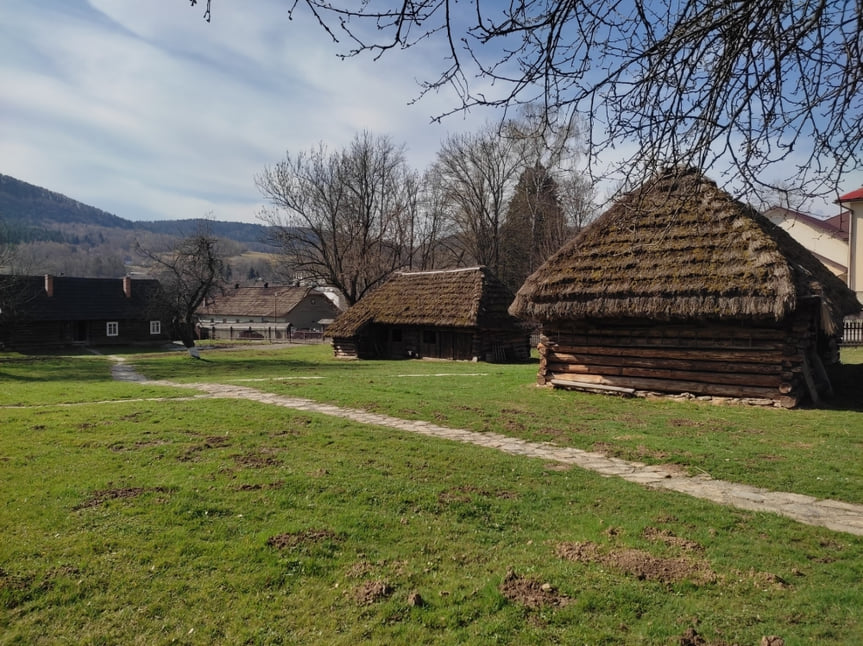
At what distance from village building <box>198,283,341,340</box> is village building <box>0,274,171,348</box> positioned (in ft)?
53.7

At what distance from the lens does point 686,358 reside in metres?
13.3

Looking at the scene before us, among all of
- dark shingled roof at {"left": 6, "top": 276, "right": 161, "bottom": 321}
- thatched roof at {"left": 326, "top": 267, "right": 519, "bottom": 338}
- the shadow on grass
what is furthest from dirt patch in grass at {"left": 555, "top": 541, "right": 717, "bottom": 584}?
dark shingled roof at {"left": 6, "top": 276, "right": 161, "bottom": 321}

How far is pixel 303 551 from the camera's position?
4.77 metres

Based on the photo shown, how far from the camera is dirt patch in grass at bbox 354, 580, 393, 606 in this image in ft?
13.4

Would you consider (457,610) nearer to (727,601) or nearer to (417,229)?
(727,601)

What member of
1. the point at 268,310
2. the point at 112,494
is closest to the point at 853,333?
the point at 112,494

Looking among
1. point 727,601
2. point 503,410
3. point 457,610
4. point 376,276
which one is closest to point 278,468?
point 457,610

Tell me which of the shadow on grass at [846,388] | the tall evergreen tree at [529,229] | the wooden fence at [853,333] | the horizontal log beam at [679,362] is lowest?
the shadow on grass at [846,388]

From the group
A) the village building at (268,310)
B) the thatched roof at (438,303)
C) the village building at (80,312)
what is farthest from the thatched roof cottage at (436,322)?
the village building at (268,310)

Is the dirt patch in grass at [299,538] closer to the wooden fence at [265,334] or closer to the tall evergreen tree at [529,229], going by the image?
the tall evergreen tree at [529,229]

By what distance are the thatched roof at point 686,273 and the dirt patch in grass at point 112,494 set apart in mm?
8936

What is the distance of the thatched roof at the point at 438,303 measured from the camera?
86.6ft

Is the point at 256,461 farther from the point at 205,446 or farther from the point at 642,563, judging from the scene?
the point at 642,563

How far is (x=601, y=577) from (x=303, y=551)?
230 centimetres
